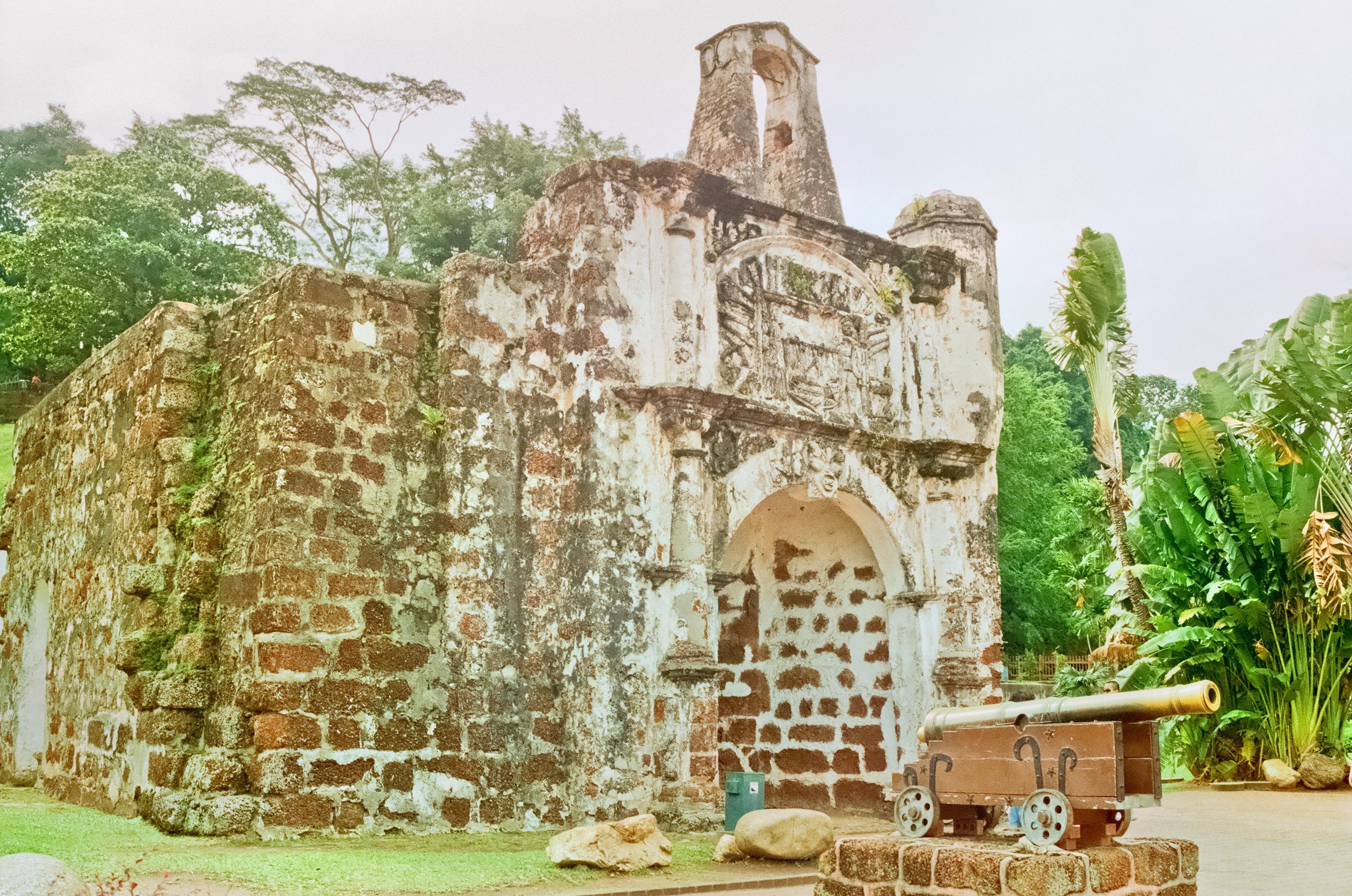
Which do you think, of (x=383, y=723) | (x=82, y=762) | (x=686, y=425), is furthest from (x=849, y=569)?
(x=82, y=762)

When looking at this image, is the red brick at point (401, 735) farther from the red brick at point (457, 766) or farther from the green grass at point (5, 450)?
the green grass at point (5, 450)

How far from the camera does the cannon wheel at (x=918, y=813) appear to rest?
6.57 metres

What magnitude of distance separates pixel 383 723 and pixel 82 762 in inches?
120

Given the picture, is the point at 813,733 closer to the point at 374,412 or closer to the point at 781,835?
the point at 781,835

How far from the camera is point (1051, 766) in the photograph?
19.9 feet

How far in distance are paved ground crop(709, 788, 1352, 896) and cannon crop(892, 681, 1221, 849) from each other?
1.21m

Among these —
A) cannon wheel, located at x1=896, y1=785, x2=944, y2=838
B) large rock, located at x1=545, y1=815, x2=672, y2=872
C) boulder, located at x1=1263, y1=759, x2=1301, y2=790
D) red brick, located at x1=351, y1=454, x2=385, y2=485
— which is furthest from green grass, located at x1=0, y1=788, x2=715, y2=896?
boulder, located at x1=1263, y1=759, x2=1301, y2=790

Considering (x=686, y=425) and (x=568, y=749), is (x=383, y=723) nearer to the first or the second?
(x=568, y=749)

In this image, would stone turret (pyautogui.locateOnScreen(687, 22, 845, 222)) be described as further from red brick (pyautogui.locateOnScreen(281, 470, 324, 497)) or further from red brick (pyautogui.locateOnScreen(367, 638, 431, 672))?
red brick (pyautogui.locateOnScreen(367, 638, 431, 672))

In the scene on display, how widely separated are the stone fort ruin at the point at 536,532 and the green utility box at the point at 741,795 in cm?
22

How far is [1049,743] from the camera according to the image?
613 cm

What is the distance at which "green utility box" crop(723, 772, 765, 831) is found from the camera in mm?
9266

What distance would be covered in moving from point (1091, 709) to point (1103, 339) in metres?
11.9

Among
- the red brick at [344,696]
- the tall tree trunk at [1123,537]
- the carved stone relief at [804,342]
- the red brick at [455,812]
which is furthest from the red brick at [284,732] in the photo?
the tall tree trunk at [1123,537]
